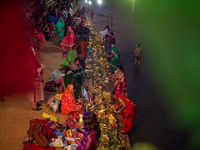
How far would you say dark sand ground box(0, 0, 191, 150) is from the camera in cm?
575

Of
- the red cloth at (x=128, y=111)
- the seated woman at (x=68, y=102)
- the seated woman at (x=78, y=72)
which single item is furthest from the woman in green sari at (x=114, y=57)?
the seated woman at (x=68, y=102)

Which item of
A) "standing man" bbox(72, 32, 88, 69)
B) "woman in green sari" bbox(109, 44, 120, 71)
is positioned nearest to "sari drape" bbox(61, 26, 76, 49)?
"woman in green sari" bbox(109, 44, 120, 71)

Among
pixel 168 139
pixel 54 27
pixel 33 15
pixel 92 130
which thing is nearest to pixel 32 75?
pixel 92 130

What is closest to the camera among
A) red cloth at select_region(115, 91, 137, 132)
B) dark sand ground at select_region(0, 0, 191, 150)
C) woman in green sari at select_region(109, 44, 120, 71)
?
dark sand ground at select_region(0, 0, 191, 150)

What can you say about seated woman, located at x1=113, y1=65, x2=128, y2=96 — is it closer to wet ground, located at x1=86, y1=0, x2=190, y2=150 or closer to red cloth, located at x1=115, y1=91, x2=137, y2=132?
red cloth, located at x1=115, y1=91, x2=137, y2=132

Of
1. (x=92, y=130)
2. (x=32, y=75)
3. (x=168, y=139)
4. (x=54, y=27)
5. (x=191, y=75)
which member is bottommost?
(x=168, y=139)

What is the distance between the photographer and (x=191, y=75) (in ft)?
42.3

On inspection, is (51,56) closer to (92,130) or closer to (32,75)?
(32,75)

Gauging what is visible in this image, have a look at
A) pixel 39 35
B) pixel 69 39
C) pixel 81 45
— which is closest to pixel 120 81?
pixel 81 45

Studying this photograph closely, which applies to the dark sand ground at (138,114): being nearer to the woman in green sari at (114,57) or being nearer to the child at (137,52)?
the child at (137,52)

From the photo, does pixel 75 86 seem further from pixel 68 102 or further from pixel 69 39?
pixel 69 39

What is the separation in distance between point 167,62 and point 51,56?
7.94m

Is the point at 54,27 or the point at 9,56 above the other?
the point at 54,27

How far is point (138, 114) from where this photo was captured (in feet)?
27.0
